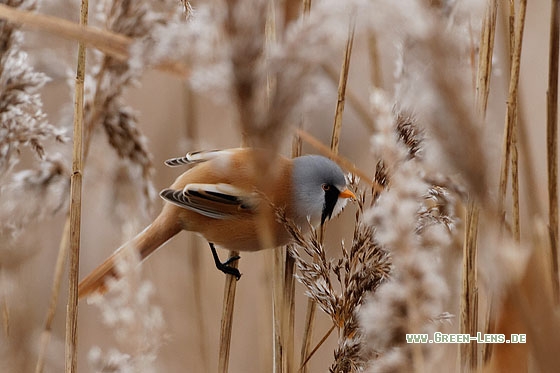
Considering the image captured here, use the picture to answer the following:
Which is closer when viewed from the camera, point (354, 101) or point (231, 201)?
point (354, 101)

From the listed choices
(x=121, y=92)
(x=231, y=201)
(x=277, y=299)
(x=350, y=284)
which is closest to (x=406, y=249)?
(x=350, y=284)

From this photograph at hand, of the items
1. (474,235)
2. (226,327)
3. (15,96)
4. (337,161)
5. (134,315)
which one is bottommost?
(226,327)

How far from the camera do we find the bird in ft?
5.43

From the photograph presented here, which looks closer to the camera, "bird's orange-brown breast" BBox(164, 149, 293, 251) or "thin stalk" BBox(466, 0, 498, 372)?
"thin stalk" BBox(466, 0, 498, 372)

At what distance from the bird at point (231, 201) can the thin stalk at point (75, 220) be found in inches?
11.9

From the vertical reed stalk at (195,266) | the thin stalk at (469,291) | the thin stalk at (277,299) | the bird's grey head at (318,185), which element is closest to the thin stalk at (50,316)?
the vertical reed stalk at (195,266)

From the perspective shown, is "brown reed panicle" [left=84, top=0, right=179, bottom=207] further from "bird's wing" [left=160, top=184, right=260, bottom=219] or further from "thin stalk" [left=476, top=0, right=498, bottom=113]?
"thin stalk" [left=476, top=0, right=498, bottom=113]

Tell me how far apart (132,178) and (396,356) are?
947 mm

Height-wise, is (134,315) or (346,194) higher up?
(346,194)

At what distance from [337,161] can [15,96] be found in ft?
2.26

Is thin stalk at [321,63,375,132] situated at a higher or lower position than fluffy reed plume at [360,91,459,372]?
higher

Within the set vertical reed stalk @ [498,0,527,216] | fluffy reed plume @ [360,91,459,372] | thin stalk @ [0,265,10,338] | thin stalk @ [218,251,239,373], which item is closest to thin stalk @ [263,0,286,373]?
thin stalk @ [218,251,239,373]

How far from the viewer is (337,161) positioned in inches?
50.5

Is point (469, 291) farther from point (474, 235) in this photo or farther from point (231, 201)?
point (231, 201)
